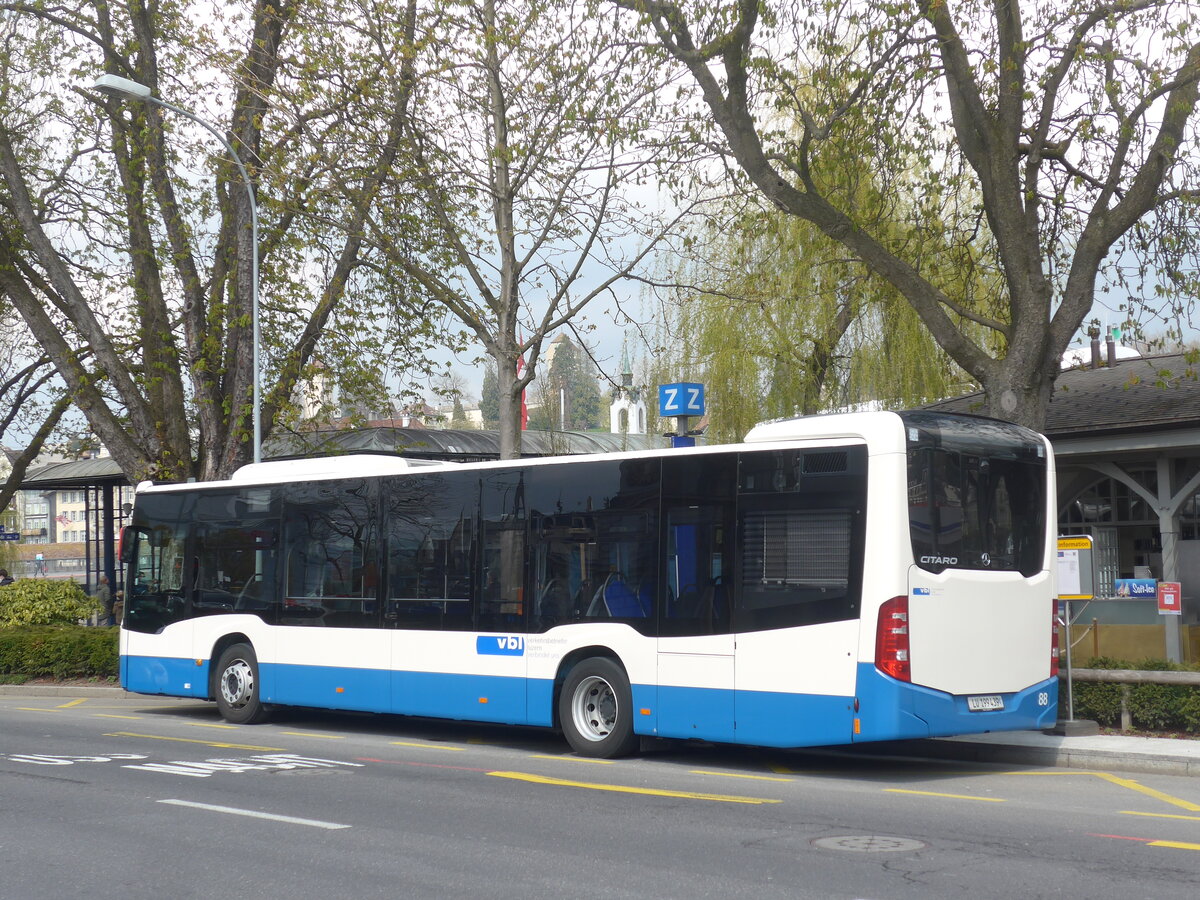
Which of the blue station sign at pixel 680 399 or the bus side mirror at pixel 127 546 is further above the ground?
the blue station sign at pixel 680 399

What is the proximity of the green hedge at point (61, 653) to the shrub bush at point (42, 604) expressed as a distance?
1431 mm

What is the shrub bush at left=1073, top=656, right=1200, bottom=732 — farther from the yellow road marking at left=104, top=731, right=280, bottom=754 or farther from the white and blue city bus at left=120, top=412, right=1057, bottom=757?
the yellow road marking at left=104, top=731, right=280, bottom=754

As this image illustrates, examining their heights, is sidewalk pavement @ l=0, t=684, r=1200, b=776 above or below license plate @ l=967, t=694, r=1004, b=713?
below

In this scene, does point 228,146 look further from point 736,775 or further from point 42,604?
point 736,775

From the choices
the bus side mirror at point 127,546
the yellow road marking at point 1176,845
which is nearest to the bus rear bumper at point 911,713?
the yellow road marking at point 1176,845

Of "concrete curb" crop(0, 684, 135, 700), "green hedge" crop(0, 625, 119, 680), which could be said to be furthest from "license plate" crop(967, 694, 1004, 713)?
"green hedge" crop(0, 625, 119, 680)

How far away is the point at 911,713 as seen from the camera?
1093cm

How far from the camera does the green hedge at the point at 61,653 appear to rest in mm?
23844

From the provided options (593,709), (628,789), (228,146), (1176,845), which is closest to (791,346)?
(228,146)

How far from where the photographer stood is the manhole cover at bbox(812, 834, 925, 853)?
8070mm

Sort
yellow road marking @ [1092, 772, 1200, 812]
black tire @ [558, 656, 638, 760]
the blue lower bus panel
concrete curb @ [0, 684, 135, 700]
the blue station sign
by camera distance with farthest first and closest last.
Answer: concrete curb @ [0, 684, 135, 700], the blue lower bus panel, the blue station sign, black tire @ [558, 656, 638, 760], yellow road marking @ [1092, 772, 1200, 812]

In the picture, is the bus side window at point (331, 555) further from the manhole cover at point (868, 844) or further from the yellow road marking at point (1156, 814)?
the yellow road marking at point (1156, 814)

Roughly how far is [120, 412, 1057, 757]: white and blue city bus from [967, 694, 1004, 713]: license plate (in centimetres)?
2

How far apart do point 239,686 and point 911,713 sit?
30.8ft
